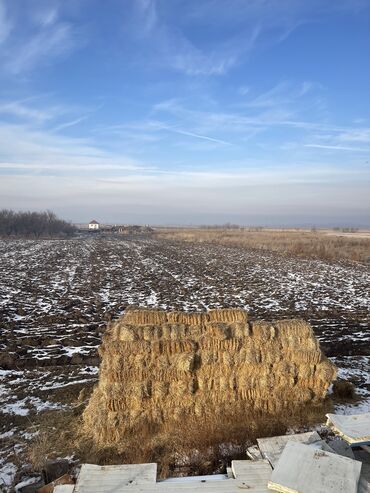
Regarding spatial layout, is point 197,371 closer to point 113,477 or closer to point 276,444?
point 276,444

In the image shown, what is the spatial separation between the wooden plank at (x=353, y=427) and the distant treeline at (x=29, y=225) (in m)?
101

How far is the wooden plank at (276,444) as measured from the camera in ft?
20.4

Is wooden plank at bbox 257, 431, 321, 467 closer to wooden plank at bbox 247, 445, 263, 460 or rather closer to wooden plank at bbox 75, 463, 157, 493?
wooden plank at bbox 247, 445, 263, 460

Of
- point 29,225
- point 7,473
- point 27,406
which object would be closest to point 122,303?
point 27,406

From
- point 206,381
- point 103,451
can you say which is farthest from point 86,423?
point 206,381

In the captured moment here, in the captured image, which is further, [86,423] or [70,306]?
[70,306]

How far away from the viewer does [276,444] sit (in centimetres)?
660

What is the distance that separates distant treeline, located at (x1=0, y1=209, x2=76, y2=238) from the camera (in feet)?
326

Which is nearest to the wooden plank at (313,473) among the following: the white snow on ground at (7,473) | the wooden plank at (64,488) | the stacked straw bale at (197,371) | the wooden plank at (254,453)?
the wooden plank at (254,453)

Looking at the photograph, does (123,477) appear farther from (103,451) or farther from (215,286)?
(215,286)

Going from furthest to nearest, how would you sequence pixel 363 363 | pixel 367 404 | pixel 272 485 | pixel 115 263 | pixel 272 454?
pixel 115 263
pixel 363 363
pixel 367 404
pixel 272 454
pixel 272 485

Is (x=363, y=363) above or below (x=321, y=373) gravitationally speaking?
below

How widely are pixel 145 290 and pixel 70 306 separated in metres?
5.42

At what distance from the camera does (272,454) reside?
247 inches
